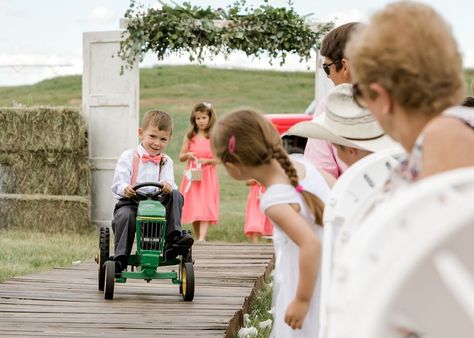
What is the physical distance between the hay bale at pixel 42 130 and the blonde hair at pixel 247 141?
30.2 feet

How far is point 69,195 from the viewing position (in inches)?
469

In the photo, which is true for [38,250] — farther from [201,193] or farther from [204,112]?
[204,112]

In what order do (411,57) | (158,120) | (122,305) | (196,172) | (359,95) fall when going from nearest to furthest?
(411,57) < (359,95) < (122,305) < (158,120) < (196,172)

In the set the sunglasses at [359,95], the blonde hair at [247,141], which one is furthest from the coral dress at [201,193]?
the sunglasses at [359,95]

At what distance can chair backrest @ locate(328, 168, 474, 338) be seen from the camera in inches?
39.9

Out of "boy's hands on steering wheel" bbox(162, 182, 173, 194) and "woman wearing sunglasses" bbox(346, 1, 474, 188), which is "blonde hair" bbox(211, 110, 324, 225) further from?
"boy's hands on steering wheel" bbox(162, 182, 173, 194)

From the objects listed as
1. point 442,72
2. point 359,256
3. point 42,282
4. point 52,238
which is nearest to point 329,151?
point 442,72

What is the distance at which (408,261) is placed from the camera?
39.8 inches

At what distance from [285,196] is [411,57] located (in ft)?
4.29

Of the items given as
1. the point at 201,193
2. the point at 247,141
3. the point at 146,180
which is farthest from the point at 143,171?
the point at 201,193

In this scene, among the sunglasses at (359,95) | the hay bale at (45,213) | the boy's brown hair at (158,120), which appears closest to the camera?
the sunglasses at (359,95)

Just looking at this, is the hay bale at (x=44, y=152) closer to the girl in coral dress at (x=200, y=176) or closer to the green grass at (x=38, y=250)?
Answer: the green grass at (x=38, y=250)

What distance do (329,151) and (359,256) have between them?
2.52 meters

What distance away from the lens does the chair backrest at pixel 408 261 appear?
1.01 metres
